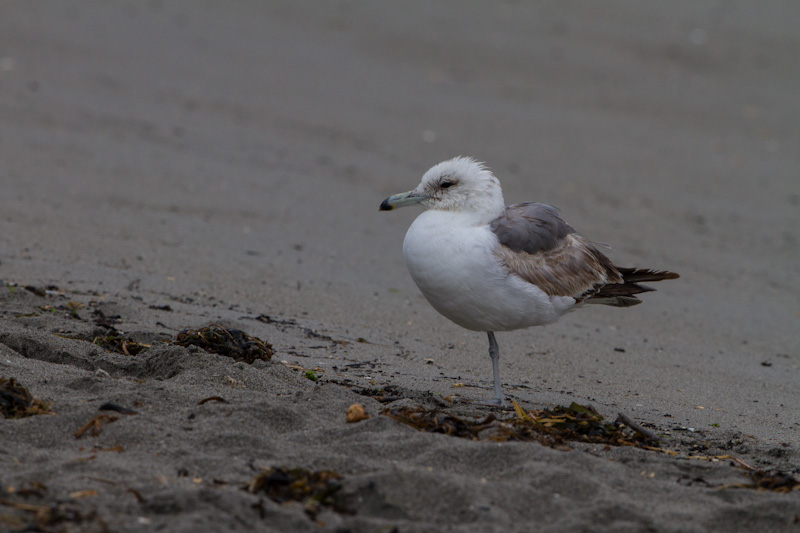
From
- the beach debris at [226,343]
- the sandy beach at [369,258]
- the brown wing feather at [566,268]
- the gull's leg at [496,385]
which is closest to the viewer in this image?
the sandy beach at [369,258]

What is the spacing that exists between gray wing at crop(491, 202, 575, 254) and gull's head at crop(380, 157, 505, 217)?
11 cm

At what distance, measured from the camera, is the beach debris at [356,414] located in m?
4.27

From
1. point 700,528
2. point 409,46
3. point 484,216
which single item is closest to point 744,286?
point 484,216

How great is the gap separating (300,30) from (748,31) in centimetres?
726

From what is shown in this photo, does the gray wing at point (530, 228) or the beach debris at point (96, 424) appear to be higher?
the gray wing at point (530, 228)

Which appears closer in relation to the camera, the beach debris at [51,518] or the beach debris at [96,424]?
the beach debris at [51,518]

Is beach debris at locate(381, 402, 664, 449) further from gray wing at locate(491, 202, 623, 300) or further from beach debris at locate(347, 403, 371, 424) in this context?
gray wing at locate(491, 202, 623, 300)

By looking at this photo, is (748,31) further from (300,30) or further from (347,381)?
(347,381)

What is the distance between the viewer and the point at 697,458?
4.43 m

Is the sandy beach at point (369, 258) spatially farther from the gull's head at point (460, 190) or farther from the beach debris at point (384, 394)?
the gull's head at point (460, 190)

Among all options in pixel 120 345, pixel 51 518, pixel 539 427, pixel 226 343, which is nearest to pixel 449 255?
pixel 539 427

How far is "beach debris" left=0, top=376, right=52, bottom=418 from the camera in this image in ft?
12.8

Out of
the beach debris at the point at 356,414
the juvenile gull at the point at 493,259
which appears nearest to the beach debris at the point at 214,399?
the beach debris at the point at 356,414

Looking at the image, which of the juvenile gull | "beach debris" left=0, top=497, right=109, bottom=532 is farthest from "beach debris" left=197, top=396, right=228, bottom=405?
the juvenile gull
